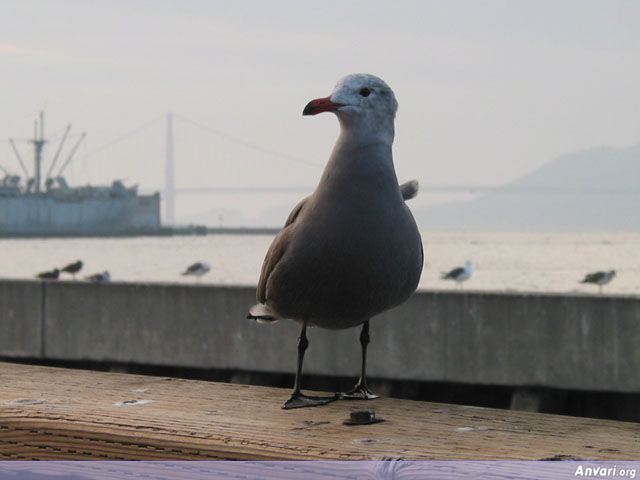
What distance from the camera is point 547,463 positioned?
119 centimetres

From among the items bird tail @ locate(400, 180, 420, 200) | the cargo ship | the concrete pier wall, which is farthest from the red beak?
the cargo ship

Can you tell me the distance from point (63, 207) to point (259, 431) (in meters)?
147

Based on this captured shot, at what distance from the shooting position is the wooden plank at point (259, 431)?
1332 millimetres

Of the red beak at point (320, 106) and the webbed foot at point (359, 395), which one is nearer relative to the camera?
the red beak at point (320, 106)

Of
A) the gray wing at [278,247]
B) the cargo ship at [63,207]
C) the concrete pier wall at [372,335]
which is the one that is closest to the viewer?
the gray wing at [278,247]

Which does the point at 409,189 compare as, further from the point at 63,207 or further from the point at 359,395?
the point at 63,207

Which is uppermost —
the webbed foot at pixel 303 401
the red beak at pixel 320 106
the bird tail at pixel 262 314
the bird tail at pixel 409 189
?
the red beak at pixel 320 106

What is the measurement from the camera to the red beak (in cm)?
209

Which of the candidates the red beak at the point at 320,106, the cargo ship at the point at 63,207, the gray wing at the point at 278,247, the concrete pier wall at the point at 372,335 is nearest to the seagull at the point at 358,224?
the red beak at the point at 320,106

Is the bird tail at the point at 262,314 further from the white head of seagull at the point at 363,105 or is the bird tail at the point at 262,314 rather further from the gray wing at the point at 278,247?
the white head of seagull at the point at 363,105

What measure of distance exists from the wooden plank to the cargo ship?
139289 millimetres

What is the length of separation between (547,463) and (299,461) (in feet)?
1.00

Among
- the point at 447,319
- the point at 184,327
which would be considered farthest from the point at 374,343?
the point at 184,327

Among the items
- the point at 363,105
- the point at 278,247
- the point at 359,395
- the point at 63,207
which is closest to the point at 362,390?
the point at 359,395
